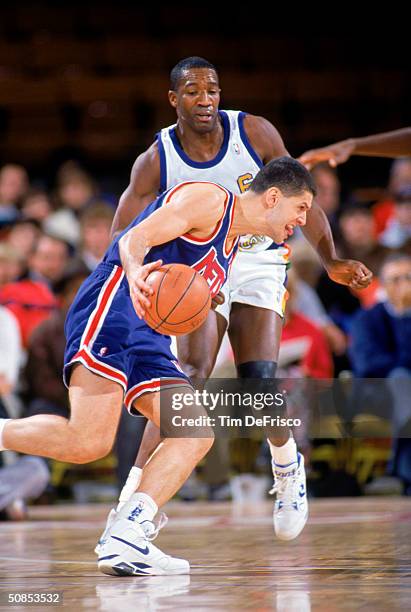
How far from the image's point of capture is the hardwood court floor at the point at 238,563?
3258mm

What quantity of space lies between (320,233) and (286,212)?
68 centimetres

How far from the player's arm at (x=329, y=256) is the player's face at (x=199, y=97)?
0.62m

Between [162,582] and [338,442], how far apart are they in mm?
4147

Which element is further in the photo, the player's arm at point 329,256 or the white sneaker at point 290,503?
the white sneaker at point 290,503

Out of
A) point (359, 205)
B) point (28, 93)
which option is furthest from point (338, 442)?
point (28, 93)

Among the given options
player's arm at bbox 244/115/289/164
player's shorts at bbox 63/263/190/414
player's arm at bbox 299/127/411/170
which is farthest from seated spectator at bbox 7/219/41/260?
player's shorts at bbox 63/263/190/414

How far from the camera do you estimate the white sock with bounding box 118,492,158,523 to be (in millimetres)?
3867

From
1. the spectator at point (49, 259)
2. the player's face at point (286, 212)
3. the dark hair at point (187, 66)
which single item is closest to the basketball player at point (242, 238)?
the dark hair at point (187, 66)

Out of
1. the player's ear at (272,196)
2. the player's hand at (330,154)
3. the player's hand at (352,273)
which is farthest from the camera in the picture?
the player's hand at (330,154)

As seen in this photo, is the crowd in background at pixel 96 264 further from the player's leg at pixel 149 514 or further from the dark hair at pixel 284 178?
the dark hair at pixel 284 178

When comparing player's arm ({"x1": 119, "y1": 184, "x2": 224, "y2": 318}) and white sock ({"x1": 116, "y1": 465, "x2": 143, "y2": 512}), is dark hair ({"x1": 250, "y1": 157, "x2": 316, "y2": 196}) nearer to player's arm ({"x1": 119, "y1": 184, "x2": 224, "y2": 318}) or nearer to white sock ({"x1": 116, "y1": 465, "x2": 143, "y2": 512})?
player's arm ({"x1": 119, "y1": 184, "x2": 224, "y2": 318})

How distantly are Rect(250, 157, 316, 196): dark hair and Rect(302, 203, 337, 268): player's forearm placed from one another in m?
0.61

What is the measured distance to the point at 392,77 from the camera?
36.7 ft

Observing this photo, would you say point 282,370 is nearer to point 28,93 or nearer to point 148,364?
point 148,364
